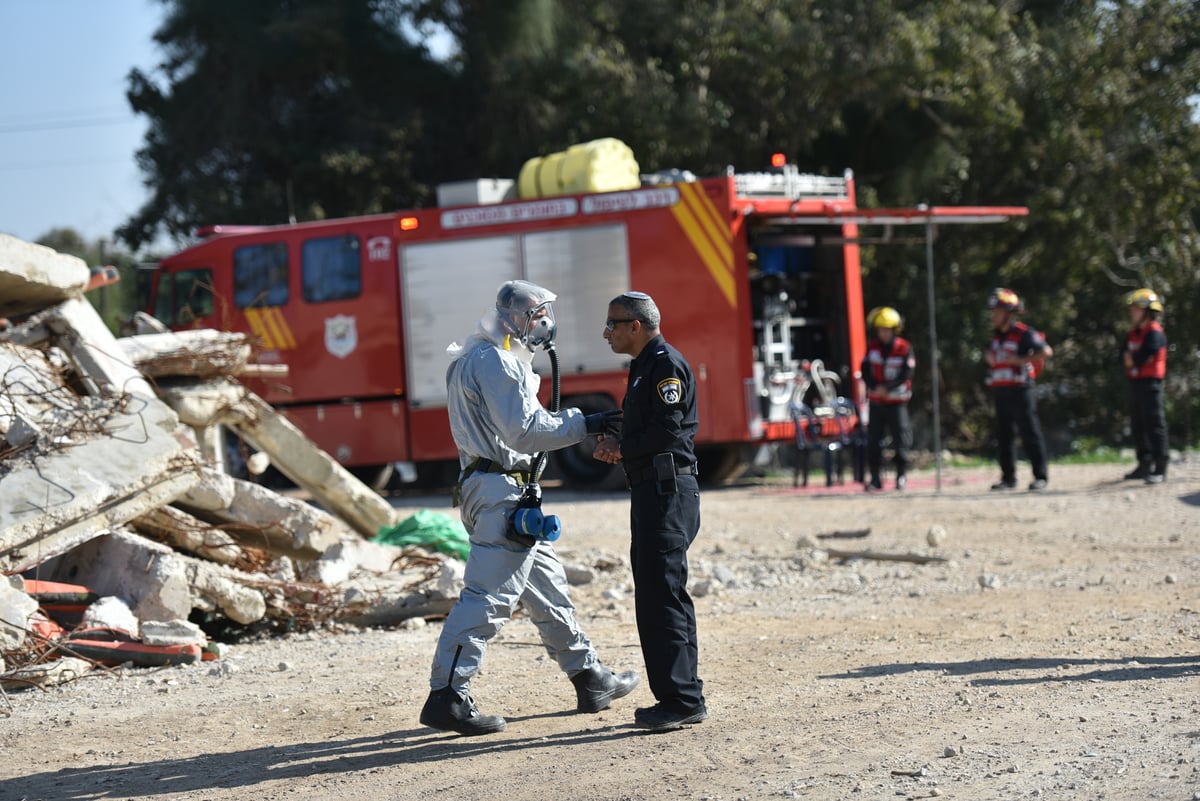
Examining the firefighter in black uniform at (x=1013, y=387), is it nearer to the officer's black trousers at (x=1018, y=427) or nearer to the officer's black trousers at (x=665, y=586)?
the officer's black trousers at (x=1018, y=427)

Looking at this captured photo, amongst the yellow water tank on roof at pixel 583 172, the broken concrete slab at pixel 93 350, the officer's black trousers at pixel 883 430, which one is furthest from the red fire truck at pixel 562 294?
the broken concrete slab at pixel 93 350

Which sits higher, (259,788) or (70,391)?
(70,391)

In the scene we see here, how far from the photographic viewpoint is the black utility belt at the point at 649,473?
5.26 m

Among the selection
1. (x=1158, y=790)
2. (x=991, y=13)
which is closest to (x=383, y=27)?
(x=991, y=13)

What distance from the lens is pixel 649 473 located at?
17.3 feet

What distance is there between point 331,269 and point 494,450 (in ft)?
35.7

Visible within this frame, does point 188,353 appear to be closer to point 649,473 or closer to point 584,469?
point 649,473

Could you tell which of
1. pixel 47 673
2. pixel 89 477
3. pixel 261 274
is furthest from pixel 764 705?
pixel 261 274

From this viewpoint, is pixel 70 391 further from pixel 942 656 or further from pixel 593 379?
pixel 593 379

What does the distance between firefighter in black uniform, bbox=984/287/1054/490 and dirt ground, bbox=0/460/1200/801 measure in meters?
3.78

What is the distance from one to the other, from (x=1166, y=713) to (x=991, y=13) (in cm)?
1441

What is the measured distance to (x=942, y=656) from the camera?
21.6 feet

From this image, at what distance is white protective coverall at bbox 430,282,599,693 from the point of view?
17.2 feet

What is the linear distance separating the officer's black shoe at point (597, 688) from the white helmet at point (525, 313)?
1.35 meters
